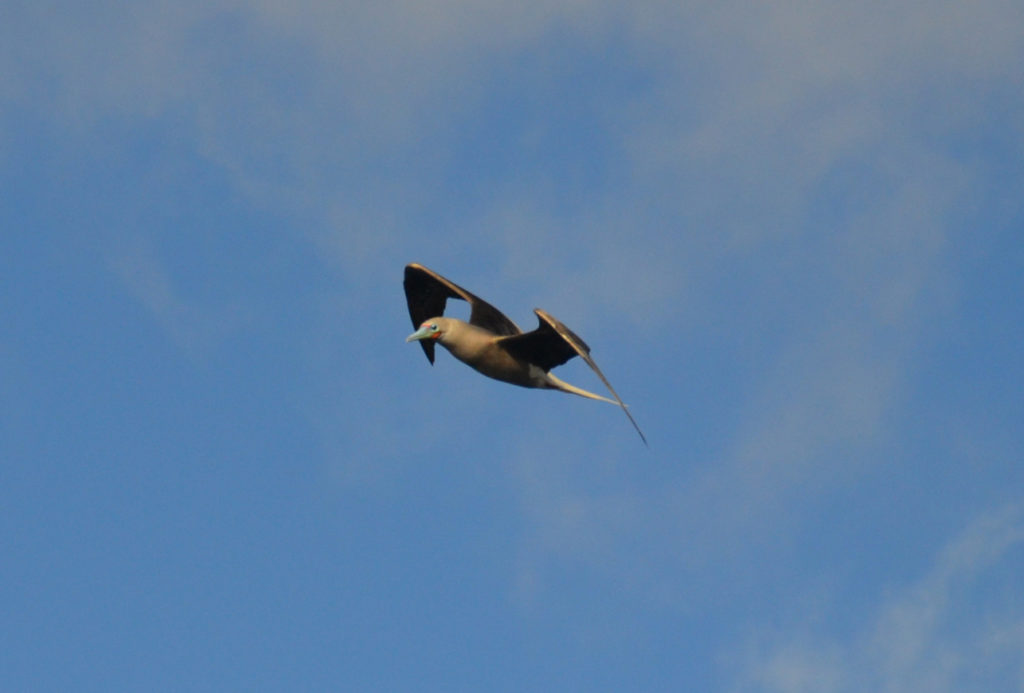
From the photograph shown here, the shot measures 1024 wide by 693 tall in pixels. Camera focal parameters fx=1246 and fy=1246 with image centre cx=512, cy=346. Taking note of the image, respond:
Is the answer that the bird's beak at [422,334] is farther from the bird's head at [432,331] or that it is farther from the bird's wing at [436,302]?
the bird's wing at [436,302]

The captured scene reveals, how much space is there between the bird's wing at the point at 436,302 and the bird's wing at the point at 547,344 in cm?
119

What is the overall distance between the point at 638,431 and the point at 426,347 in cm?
828

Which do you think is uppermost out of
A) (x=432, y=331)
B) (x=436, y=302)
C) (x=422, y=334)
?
(x=436, y=302)

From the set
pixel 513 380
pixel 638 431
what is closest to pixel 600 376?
pixel 638 431

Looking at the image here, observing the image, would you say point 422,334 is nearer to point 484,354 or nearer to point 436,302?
point 484,354

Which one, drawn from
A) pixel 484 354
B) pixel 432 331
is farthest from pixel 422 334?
pixel 484 354

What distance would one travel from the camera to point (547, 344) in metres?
20.7

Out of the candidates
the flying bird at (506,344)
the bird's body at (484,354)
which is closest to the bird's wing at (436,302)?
the flying bird at (506,344)

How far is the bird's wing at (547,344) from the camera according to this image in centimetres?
1969

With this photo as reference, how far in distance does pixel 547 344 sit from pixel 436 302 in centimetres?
457

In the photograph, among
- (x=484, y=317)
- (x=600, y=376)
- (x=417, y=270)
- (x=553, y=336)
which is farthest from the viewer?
(x=417, y=270)

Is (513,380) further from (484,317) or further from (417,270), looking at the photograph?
(417,270)

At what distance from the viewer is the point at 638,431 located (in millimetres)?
16969

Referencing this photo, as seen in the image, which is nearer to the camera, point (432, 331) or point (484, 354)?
point (484, 354)
